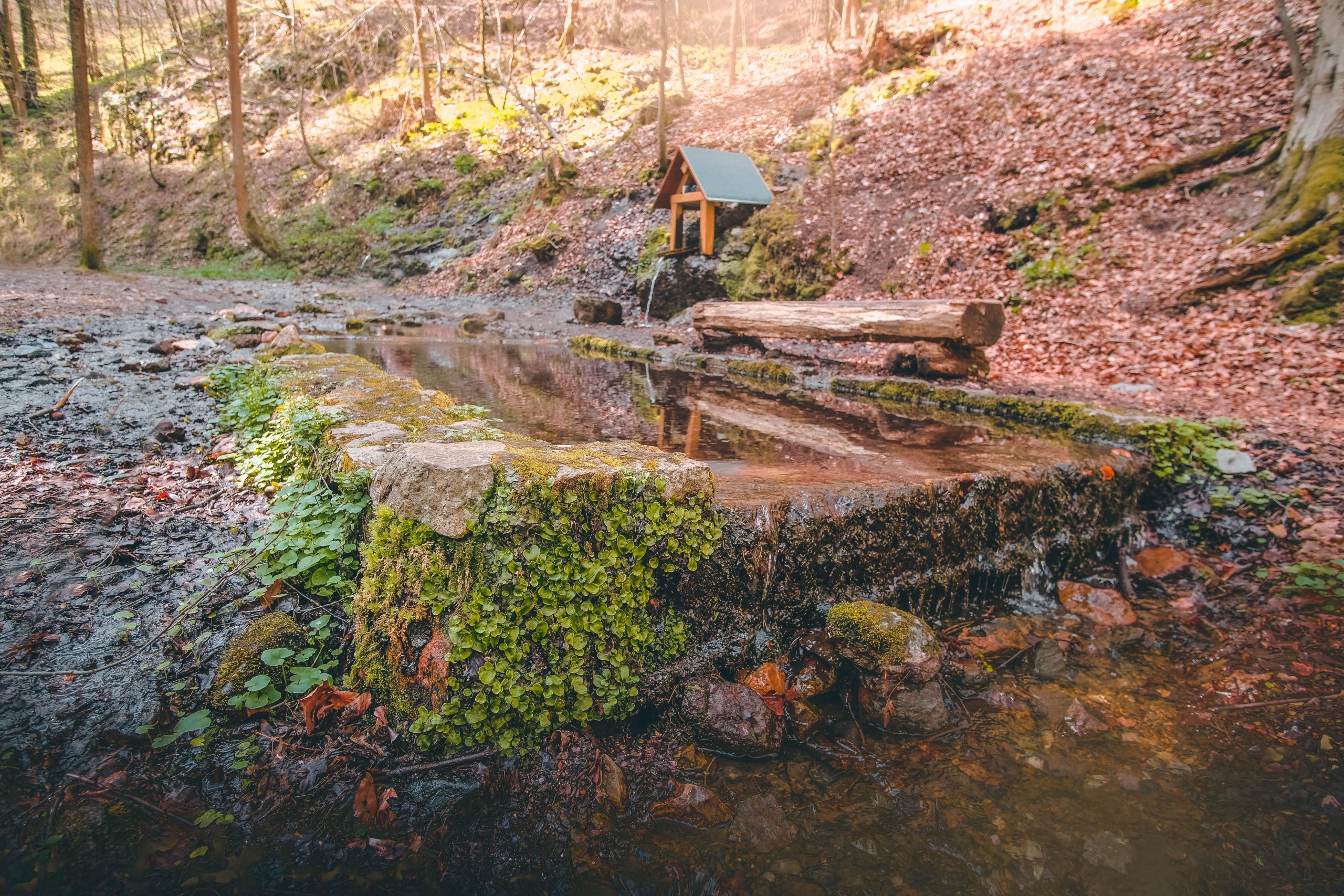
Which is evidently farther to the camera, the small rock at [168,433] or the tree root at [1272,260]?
the tree root at [1272,260]

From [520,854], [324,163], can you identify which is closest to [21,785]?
[520,854]

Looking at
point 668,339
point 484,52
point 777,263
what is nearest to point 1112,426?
point 668,339

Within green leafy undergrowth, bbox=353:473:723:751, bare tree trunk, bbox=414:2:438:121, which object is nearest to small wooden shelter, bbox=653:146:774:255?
green leafy undergrowth, bbox=353:473:723:751

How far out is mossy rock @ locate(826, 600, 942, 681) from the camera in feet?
8.95

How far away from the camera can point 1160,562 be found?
163 inches

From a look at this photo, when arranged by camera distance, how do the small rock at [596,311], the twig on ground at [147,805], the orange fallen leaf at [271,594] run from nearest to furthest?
1. the twig on ground at [147,805]
2. the orange fallen leaf at [271,594]
3. the small rock at [596,311]

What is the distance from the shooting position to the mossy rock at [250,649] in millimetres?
2248

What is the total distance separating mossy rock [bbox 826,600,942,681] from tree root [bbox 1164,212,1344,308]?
7.17m

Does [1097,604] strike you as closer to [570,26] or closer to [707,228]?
[707,228]

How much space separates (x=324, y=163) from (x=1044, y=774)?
27.4 m

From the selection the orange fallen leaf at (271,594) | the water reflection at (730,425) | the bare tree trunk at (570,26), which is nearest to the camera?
the orange fallen leaf at (271,594)

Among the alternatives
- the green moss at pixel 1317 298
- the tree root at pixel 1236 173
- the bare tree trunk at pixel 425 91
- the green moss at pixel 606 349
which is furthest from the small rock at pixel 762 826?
the bare tree trunk at pixel 425 91

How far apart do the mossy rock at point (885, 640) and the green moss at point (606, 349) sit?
6.85m

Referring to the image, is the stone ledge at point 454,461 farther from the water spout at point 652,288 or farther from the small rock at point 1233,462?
the water spout at point 652,288
